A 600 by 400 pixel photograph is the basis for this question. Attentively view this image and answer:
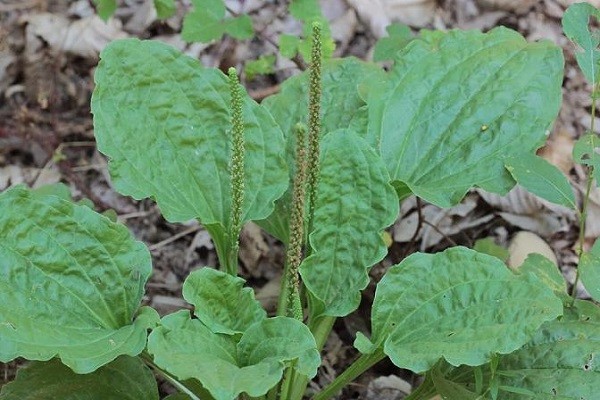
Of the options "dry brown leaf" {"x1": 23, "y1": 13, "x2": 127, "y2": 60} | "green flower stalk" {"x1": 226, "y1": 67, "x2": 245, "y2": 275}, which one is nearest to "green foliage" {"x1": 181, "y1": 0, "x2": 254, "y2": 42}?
"dry brown leaf" {"x1": 23, "y1": 13, "x2": 127, "y2": 60}

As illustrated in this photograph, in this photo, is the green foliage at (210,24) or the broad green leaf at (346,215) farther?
the green foliage at (210,24)

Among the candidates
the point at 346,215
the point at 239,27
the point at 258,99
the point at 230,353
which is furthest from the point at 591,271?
the point at 258,99

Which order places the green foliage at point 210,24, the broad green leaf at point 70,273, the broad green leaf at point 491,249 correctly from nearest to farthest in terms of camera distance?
the broad green leaf at point 70,273
the broad green leaf at point 491,249
the green foliage at point 210,24

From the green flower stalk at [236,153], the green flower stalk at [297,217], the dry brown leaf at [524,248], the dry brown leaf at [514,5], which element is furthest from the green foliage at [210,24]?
the dry brown leaf at [514,5]

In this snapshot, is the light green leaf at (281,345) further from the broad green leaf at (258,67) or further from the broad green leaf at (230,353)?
the broad green leaf at (258,67)

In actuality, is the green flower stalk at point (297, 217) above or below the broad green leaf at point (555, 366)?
above

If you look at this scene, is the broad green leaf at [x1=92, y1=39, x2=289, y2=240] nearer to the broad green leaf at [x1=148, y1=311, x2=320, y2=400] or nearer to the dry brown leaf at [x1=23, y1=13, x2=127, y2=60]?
the broad green leaf at [x1=148, y1=311, x2=320, y2=400]
